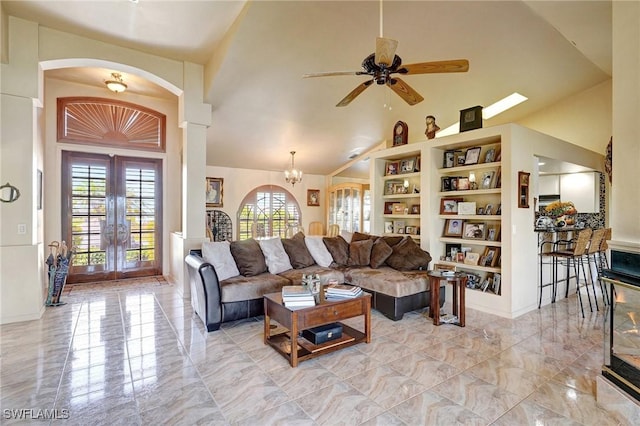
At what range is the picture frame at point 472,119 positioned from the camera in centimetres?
428

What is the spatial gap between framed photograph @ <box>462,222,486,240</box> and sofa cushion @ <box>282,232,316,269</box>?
228cm

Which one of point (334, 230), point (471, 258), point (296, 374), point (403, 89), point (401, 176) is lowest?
point (296, 374)

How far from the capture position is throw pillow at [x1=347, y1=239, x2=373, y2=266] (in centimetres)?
470

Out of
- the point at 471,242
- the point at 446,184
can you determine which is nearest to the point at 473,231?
the point at 471,242

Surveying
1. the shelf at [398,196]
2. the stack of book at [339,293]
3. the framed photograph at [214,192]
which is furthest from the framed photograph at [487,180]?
the framed photograph at [214,192]

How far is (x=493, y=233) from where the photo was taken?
4.28 m

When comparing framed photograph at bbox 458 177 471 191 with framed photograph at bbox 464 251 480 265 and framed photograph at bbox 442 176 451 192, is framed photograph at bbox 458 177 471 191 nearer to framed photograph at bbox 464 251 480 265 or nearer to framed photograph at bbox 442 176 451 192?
framed photograph at bbox 442 176 451 192

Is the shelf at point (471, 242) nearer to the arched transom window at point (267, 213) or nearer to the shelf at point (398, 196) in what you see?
the shelf at point (398, 196)

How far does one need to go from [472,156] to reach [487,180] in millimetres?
419

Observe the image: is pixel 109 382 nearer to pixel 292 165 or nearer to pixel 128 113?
pixel 128 113

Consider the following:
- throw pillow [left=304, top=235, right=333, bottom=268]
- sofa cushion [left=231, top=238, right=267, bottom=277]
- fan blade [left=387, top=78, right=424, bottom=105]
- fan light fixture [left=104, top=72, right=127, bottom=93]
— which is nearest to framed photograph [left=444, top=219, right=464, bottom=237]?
throw pillow [left=304, top=235, right=333, bottom=268]

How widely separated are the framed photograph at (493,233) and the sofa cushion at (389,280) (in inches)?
41.1

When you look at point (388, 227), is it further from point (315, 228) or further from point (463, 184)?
point (315, 228)

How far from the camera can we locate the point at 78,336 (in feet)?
10.6
